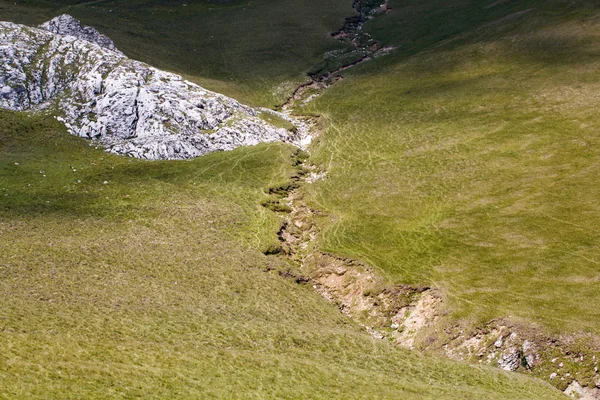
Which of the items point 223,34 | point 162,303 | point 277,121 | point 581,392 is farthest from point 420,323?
point 223,34

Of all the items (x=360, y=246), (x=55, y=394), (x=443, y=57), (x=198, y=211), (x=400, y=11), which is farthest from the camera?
(x=400, y=11)

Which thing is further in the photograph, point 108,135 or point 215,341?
point 108,135

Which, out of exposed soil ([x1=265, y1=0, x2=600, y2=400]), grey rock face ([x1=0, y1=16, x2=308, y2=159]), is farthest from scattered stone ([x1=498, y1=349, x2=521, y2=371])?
grey rock face ([x1=0, y1=16, x2=308, y2=159])

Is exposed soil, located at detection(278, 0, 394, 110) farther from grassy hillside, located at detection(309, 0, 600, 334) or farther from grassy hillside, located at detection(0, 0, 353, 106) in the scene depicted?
grassy hillside, located at detection(309, 0, 600, 334)

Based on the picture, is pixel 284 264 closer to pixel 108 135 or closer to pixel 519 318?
pixel 519 318

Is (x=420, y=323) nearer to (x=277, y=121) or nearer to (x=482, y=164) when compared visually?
(x=482, y=164)

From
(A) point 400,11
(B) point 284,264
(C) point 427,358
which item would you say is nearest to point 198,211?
(B) point 284,264

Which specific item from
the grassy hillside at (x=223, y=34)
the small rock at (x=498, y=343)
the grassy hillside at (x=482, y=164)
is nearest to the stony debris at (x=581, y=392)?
the grassy hillside at (x=482, y=164)
